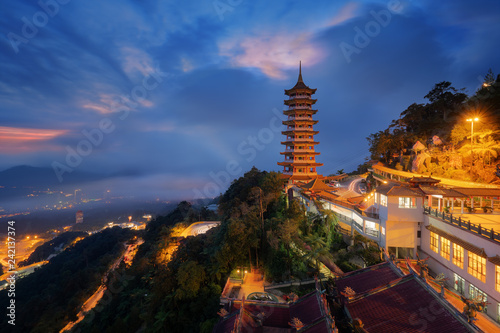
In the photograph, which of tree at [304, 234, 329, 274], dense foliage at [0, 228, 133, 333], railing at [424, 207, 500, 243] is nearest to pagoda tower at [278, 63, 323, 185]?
tree at [304, 234, 329, 274]

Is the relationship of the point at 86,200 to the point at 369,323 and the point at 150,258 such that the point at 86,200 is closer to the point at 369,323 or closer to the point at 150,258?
the point at 150,258

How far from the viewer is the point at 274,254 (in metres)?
15.4

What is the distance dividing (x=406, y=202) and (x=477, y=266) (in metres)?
4.47

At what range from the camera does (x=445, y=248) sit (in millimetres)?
12102

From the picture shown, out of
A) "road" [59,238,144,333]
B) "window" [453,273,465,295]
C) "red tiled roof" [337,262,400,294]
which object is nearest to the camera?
"red tiled roof" [337,262,400,294]

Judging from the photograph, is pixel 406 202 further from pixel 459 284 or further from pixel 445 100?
pixel 445 100

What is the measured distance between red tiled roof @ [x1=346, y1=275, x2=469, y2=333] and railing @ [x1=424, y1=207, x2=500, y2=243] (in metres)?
4.61

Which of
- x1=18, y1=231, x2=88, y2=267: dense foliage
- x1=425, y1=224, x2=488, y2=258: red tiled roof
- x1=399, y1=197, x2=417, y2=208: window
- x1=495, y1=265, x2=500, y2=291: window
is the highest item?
x1=399, y1=197, x2=417, y2=208: window

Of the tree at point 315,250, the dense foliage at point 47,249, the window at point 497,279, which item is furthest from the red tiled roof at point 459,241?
the dense foliage at point 47,249

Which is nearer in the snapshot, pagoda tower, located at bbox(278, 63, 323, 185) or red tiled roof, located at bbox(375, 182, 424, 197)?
red tiled roof, located at bbox(375, 182, 424, 197)

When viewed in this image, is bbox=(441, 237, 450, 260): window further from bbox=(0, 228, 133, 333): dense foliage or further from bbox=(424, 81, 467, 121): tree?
bbox=(0, 228, 133, 333): dense foliage

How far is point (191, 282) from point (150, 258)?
48.8 feet

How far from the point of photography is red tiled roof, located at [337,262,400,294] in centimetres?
903

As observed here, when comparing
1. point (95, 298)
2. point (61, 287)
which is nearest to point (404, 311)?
point (95, 298)
